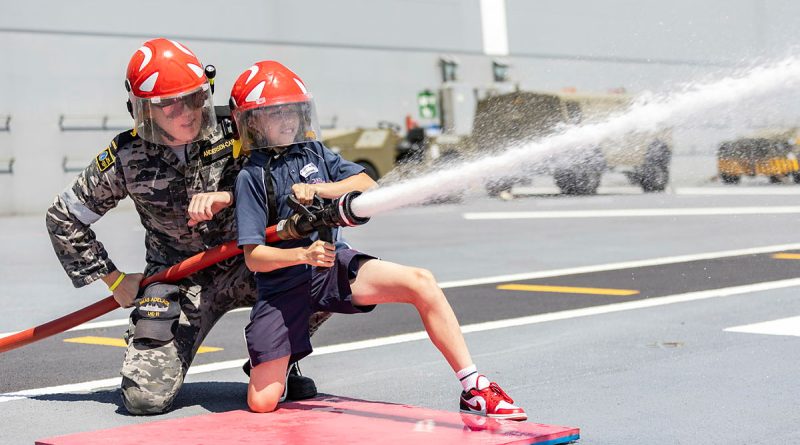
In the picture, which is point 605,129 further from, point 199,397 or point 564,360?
point 199,397

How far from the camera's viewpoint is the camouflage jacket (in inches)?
213

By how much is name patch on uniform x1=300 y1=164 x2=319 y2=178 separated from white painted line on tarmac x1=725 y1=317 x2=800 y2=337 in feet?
10.7

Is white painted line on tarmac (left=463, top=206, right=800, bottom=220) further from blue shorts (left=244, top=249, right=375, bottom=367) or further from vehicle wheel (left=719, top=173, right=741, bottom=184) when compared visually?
blue shorts (left=244, top=249, right=375, bottom=367)

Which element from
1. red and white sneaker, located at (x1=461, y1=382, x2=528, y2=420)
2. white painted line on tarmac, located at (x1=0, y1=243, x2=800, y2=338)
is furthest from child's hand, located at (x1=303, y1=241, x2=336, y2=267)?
white painted line on tarmac, located at (x1=0, y1=243, x2=800, y2=338)

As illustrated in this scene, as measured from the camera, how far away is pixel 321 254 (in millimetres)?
4621

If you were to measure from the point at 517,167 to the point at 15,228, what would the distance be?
58.9 feet

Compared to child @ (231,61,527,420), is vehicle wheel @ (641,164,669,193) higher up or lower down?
lower down

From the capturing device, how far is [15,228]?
70.1 feet

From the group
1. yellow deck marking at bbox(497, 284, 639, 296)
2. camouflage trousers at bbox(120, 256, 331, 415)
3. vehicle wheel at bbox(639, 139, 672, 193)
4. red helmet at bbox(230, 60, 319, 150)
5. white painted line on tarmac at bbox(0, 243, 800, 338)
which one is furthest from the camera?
vehicle wheel at bbox(639, 139, 672, 193)

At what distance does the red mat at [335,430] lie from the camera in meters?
4.45

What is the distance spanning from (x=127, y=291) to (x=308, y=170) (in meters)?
1.17

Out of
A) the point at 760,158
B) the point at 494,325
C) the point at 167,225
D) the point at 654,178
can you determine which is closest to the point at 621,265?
the point at 494,325

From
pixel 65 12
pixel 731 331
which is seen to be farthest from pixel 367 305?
pixel 65 12

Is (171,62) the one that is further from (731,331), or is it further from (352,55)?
(352,55)
